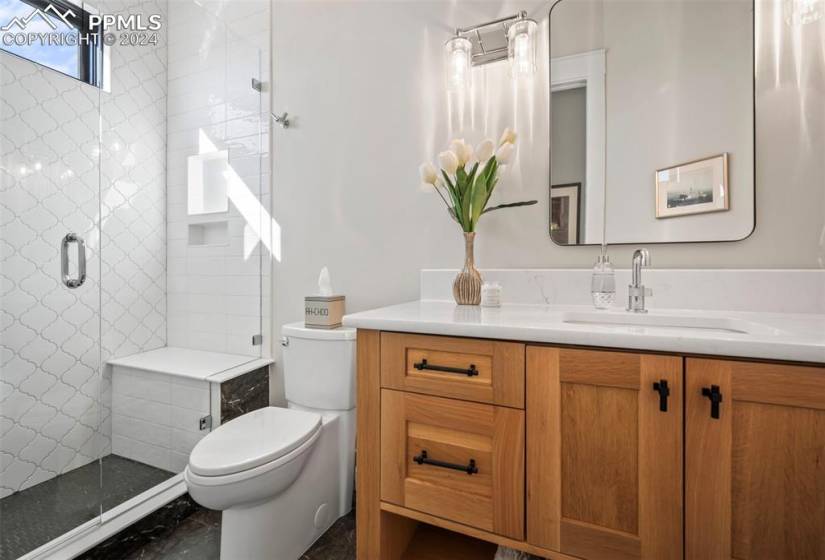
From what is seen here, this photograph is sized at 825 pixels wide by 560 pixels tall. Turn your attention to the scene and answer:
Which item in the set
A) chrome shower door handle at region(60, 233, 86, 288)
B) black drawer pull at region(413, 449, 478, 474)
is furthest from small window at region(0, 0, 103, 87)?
Result: black drawer pull at region(413, 449, 478, 474)

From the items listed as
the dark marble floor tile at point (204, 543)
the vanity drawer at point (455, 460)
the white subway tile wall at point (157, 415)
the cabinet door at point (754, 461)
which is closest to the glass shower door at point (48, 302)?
the white subway tile wall at point (157, 415)

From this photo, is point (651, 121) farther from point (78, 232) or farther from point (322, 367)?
point (78, 232)

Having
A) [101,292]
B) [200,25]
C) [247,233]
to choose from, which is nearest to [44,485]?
[101,292]

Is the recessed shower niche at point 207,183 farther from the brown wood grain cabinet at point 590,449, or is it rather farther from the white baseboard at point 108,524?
the brown wood grain cabinet at point 590,449

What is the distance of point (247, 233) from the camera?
2.04 m

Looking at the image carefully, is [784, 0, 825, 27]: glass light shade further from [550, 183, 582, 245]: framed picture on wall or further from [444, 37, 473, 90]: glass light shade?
[444, 37, 473, 90]: glass light shade

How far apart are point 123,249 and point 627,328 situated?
2424 mm

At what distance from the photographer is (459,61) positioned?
4.91 feet

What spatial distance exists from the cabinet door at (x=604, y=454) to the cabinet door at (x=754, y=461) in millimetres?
35

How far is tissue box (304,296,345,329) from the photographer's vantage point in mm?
1582

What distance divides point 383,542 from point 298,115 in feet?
6.05

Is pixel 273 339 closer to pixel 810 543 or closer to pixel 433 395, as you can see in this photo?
pixel 433 395

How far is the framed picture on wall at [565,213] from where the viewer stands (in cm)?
137

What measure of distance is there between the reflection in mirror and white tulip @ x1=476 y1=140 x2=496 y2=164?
0.27m
